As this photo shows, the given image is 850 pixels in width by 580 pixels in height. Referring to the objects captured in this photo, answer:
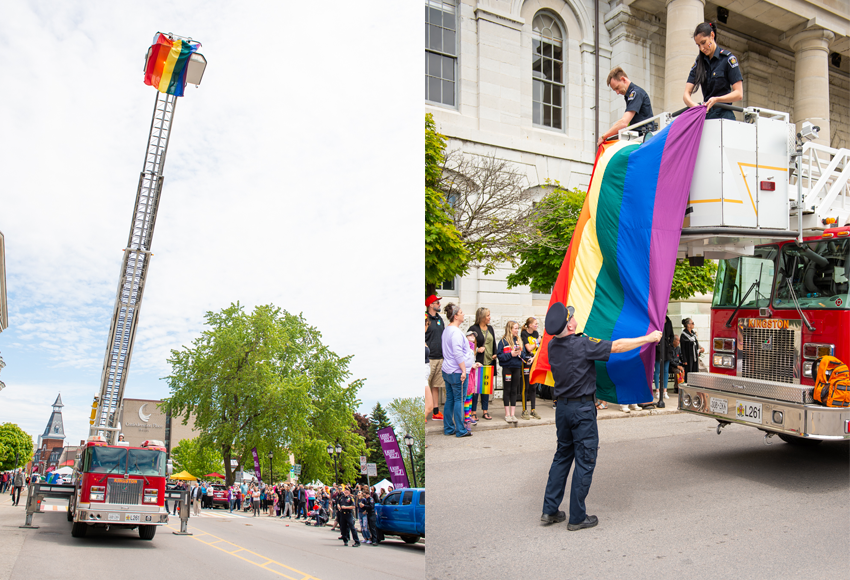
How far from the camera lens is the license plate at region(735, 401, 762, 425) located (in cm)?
562

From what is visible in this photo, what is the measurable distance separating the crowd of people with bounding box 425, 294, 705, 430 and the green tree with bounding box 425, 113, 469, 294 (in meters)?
0.24

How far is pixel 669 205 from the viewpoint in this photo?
405 cm

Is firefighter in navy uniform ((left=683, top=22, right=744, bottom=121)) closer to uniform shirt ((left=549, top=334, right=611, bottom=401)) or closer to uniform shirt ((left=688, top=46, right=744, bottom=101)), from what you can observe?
uniform shirt ((left=688, top=46, right=744, bottom=101))

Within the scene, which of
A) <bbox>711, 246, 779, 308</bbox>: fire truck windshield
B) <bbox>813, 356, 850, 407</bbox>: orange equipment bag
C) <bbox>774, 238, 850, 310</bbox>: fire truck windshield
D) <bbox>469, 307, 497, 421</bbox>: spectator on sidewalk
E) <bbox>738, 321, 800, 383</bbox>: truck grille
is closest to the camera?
<bbox>813, 356, 850, 407</bbox>: orange equipment bag

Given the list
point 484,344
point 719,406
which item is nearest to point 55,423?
point 719,406

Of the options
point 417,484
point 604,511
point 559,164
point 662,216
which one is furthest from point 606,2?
point 417,484

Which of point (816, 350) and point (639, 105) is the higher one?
point (639, 105)

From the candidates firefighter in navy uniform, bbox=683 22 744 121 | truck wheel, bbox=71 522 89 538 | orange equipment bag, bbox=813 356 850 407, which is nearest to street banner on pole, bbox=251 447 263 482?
truck wheel, bbox=71 522 89 538

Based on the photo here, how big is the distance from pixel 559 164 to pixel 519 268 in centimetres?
316

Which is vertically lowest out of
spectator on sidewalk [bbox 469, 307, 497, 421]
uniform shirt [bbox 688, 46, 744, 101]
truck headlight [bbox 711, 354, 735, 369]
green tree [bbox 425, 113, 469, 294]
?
truck headlight [bbox 711, 354, 735, 369]

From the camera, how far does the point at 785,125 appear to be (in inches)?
187

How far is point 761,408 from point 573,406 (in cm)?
239

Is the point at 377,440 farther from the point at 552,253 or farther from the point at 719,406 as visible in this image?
the point at 552,253

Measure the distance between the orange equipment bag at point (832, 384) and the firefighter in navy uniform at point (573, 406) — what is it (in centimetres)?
247
